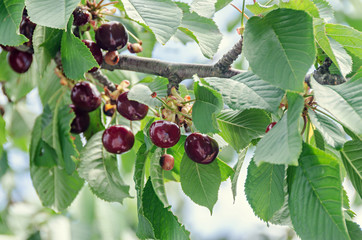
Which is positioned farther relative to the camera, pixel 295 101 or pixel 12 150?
pixel 12 150

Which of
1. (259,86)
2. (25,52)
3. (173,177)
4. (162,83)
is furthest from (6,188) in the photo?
(259,86)

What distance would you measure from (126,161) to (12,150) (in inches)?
39.7

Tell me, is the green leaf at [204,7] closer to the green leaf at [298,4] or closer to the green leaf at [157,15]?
the green leaf at [157,15]

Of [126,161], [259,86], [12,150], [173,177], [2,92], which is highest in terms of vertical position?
[259,86]

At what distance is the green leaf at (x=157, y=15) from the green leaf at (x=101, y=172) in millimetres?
411

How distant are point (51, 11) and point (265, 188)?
0.46 meters

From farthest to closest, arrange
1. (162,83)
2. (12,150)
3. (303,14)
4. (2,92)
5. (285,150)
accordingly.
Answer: (12,150) < (2,92) < (162,83) < (303,14) < (285,150)

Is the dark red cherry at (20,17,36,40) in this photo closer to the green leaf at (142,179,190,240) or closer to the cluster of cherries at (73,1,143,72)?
the cluster of cherries at (73,1,143,72)

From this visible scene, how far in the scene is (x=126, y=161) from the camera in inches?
66.3

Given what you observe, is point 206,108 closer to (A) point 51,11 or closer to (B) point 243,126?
(B) point 243,126

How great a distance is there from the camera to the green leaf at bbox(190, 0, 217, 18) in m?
0.84

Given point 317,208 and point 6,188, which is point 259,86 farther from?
point 6,188

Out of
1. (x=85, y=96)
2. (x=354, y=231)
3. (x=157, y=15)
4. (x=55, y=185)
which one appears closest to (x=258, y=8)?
(x=157, y=15)

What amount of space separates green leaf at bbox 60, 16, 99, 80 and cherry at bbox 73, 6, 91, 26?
10 cm
